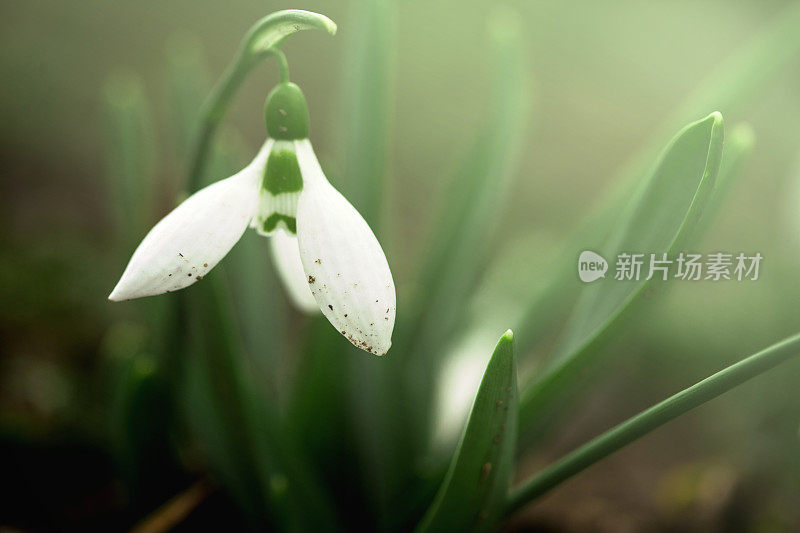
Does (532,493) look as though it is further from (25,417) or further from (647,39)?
(647,39)

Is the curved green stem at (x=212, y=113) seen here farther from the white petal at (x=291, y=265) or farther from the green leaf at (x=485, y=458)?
the green leaf at (x=485, y=458)

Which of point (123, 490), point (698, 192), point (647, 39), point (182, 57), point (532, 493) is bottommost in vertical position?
point (123, 490)

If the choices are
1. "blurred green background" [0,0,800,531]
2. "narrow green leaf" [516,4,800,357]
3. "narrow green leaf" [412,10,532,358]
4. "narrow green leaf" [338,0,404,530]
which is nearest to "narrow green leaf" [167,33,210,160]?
"blurred green background" [0,0,800,531]

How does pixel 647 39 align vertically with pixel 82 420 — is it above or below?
above

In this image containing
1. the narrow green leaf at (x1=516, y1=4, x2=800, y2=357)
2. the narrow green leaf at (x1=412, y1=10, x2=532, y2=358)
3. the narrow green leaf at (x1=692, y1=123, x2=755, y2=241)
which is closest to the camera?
the narrow green leaf at (x1=692, y1=123, x2=755, y2=241)

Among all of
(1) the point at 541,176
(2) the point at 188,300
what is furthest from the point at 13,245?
(1) the point at 541,176

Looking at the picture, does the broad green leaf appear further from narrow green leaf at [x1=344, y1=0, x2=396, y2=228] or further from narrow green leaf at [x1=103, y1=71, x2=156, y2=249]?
narrow green leaf at [x1=103, y1=71, x2=156, y2=249]

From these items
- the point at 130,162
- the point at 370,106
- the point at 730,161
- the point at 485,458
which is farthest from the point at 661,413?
the point at 130,162
